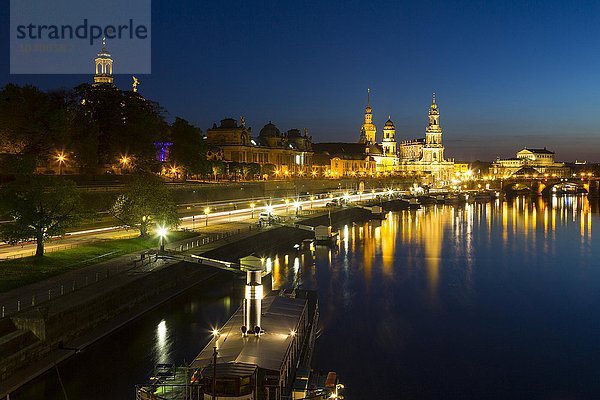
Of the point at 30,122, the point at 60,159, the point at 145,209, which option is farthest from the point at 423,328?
the point at 60,159

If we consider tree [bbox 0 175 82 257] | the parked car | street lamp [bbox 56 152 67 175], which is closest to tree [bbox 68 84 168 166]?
street lamp [bbox 56 152 67 175]

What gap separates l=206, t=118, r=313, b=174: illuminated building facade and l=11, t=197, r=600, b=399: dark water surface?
61.2m

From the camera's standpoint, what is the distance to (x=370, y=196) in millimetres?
123250

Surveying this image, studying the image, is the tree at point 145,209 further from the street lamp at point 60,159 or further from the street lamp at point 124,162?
the street lamp at point 124,162

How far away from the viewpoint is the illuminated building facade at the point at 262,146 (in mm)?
115875

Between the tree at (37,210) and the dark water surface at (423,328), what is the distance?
765 centimetres

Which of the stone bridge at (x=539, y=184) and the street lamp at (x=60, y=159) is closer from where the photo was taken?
the street lamp at (x=60, y=159)

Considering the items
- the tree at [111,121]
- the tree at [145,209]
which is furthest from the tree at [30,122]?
the tree at [145,209]

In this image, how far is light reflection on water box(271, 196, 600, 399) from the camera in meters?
24.0

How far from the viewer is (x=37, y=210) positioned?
32.3 metres

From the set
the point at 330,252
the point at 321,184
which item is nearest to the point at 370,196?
the point at 321,184

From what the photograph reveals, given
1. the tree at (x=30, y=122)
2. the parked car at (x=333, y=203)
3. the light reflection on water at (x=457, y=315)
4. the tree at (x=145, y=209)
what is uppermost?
the tree at (x=30, y=122)

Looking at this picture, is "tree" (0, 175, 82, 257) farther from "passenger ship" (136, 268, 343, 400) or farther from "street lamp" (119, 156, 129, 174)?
"street lamp" (119, 156, 129, 174)

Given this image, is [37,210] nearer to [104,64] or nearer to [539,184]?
[104,64]
